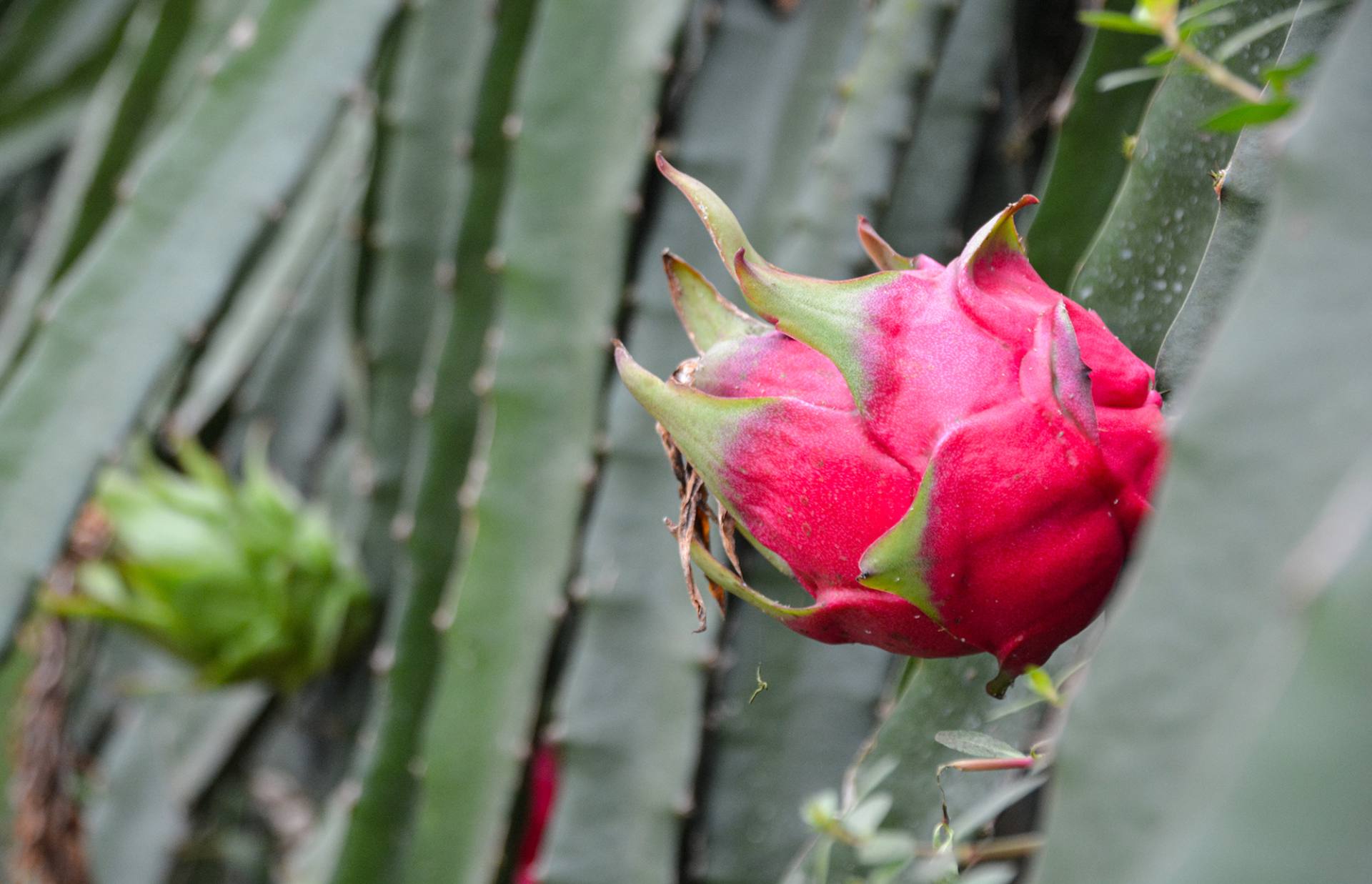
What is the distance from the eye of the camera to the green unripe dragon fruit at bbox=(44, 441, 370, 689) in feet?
3.86

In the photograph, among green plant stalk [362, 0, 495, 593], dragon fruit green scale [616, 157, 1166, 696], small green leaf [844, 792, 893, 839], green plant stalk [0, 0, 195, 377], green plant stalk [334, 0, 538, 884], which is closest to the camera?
dragon fruit green scale [616, 157, 1166, 696]

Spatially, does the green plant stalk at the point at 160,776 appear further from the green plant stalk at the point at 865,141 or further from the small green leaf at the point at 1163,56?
the small green leaf at the point at 1163,56

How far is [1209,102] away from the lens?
43 centimetres

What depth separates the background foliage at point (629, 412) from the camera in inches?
7.3

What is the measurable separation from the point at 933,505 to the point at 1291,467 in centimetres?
11

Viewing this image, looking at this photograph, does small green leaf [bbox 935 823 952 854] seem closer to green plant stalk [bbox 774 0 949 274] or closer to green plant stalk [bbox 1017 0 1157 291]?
green plant stalk [bbox 1017 0 1157 291]

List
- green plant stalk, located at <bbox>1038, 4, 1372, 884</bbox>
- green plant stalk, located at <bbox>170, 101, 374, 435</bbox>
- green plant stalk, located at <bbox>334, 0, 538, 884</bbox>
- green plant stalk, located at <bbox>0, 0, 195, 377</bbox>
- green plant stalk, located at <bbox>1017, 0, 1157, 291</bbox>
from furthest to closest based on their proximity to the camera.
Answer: green plant stalk, located at <bbox>170, 101, 374, 435</bbox> → green plant stalk, located at <bbox>0, 0, 195, 377</bbox> → green plant stalk, located at <bbox>334, 0, 538, 884</bbox> → green plant stalk, located at <bbox>1017, 0, 1157, 291</bbox> → green plant stalk, located at <bbox>1038, 4, 1372, 884</bbox>

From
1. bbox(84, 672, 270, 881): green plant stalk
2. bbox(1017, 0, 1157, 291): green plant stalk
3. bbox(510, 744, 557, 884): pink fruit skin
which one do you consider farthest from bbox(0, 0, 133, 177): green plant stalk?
bbox(1017, 0, 1157, 291): green plant stalk

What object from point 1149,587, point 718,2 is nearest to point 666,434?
point 1149,587

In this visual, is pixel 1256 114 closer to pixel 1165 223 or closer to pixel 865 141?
pixel 1165 223

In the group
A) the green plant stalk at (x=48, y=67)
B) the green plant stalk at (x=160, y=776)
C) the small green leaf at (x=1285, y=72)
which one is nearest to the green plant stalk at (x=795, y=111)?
the small green leaf at (x=1285, y=72)

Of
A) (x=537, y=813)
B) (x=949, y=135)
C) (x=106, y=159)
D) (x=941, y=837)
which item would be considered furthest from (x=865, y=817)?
(x=106, y=159)

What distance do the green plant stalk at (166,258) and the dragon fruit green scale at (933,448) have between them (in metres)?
0.69

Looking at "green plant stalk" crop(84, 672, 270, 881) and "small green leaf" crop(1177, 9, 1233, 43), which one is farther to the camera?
"green plant stalk" crop(84, 672, 270, 881)
